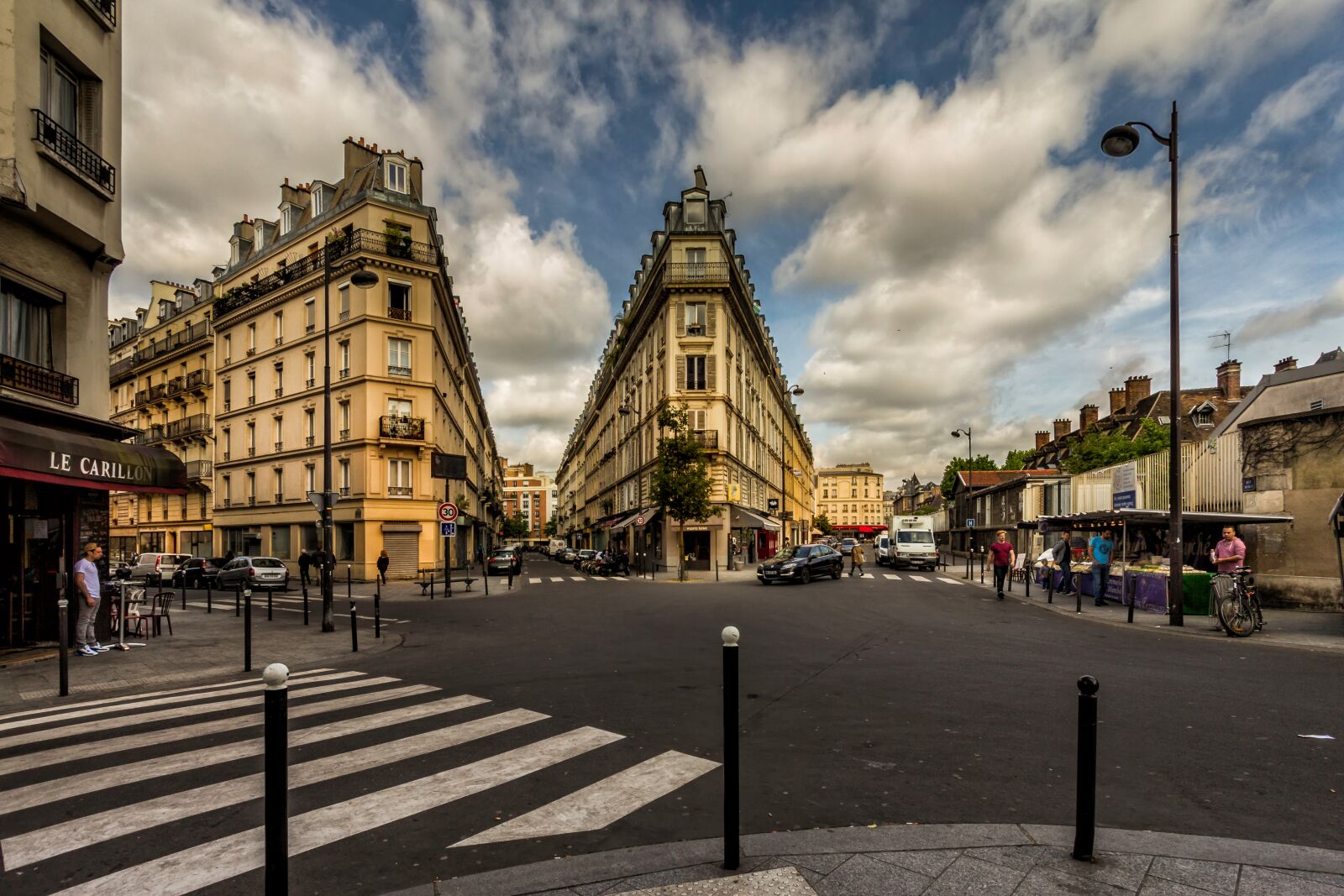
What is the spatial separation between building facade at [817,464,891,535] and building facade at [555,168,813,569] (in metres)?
133

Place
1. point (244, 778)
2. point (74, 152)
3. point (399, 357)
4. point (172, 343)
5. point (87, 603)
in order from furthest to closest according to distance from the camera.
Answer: point (172, 343), point (399, 357), point (87, 603), point (74, 152), point (244, 778)

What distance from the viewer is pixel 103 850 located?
13.1 ft

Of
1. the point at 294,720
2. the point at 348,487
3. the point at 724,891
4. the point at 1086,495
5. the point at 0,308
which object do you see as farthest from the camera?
the point at 348,487

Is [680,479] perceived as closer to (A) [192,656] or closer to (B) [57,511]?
(A) [192,656]

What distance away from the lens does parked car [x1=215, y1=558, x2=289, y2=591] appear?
27.8m

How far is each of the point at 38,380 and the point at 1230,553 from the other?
68.5ft

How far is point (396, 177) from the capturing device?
3616cm

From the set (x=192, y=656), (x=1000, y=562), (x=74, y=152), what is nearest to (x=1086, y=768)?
(x=192, y=656)

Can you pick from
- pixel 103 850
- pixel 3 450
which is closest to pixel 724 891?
pixel 103 850

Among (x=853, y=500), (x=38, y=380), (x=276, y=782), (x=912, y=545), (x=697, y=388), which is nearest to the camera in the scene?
(x=276, y=782)

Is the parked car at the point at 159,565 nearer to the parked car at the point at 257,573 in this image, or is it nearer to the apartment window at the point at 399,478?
the parked car at the point at 257,573

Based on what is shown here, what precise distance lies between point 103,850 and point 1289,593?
851 inches

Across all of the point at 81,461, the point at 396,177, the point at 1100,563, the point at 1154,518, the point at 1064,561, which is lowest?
the point at 1064,561

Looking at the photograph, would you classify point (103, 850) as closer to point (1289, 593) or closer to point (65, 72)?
point (65, 72)
